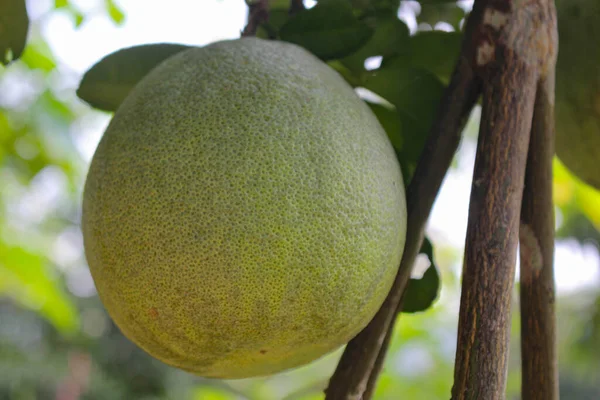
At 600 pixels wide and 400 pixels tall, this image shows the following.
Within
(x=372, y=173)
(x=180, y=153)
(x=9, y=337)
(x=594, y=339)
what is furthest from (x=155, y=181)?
(x=9, y=337)

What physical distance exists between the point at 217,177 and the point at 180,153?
72 mm

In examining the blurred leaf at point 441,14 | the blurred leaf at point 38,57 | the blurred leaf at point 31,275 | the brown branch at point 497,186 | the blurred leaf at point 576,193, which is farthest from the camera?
the blurred leaf at point 38,57

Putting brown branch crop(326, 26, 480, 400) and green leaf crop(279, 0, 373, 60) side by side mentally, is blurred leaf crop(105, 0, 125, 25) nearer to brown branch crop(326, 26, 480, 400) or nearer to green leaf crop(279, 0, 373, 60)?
green leaf crop(279, 0, 373, 60)

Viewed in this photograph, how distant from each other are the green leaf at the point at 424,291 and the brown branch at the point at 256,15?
0.55 m

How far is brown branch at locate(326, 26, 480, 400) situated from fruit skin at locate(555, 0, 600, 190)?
423 mm

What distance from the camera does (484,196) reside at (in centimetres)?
87

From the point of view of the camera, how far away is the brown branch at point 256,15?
1.16 metres

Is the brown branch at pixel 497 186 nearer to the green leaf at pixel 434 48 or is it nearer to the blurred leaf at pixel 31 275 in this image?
the green leaf at pixel 434 48

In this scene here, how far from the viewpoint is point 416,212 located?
A: 0.99 m

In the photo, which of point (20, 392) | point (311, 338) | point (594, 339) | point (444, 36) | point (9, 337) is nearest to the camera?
point (311, 338)

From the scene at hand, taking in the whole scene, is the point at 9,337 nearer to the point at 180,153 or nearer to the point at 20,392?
the point at 20,392

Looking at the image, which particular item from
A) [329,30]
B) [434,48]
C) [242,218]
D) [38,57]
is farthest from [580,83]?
[38,57]

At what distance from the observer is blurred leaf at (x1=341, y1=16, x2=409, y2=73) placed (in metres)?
1.20

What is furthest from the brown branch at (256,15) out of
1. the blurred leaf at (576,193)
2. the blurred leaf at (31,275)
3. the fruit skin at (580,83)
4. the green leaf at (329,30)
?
the blurred leaf at (31,275)
